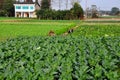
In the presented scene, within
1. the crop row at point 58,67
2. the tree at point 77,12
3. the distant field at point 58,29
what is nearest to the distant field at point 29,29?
the distant field at point 58,29

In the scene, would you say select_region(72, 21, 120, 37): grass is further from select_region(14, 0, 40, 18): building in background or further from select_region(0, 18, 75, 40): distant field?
select_region(14, 0, 40, 18): building in background

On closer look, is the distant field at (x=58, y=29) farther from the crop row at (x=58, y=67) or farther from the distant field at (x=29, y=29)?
the crop row at (x=58, y=67)

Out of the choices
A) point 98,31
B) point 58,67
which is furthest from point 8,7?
point 58,67

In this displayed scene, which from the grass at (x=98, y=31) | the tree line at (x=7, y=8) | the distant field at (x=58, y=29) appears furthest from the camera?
the tree line at (x=7, y=8)

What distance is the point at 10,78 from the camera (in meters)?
5.03

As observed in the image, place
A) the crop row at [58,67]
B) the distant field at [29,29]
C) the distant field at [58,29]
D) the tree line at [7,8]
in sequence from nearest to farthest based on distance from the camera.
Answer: the crop row at [58,67] → the distant field at [58,29] → the distant field at [29,29] → the tree line at [7,8]

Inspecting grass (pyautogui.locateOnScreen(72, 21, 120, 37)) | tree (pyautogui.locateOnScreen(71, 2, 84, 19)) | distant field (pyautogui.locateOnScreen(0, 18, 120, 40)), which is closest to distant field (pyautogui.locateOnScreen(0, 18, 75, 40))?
distant field (pyautogui.locateOnScreen(0, 18, 120, 40))

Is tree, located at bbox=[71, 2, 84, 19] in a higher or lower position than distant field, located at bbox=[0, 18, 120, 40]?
higher

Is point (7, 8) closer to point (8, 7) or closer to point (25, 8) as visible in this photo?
point (8, 7)

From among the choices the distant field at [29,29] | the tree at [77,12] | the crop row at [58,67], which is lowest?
the distant field at [29,29]

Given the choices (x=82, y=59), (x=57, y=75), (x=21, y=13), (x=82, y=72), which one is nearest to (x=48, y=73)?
(x=57, y=75)

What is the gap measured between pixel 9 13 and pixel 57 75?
68.9m

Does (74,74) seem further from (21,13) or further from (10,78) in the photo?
(21,13)

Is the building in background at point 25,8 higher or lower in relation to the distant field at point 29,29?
higher
